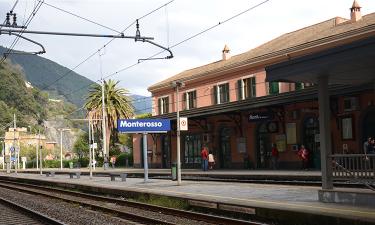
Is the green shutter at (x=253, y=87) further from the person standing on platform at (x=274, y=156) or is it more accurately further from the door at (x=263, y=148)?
the person standing on platform at (x=274, y=156)

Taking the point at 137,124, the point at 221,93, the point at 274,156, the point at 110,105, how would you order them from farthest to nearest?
the point at 110,105, the point at 221,93, the point at 274,156, the point at 137,124

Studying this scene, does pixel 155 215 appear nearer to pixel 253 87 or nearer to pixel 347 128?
pixel 347 128

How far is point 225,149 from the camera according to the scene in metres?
40.2

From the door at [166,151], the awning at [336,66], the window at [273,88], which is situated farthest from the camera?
the door at [166,151]

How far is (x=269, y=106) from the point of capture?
33.2m

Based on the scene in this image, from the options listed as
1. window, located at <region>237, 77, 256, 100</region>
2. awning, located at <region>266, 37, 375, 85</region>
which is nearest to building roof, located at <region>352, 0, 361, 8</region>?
window, located at <region>237, 77, 256, 100</region>

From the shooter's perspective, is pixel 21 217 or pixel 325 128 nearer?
pixel 325 128

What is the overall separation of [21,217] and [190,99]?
3052 centimetres

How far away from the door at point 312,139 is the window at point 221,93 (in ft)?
31.9

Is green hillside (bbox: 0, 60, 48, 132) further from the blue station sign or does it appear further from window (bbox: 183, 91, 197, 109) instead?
the blue station sign

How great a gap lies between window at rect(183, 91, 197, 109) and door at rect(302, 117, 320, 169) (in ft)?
46.9

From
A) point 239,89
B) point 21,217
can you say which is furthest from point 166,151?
point 21,217

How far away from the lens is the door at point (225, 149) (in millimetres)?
39656

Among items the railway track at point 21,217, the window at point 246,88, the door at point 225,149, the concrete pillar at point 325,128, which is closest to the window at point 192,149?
the door at point 225,149
